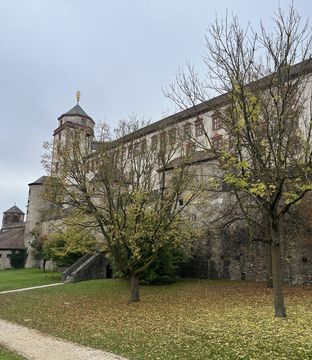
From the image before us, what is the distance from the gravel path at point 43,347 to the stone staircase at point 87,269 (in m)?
17.0

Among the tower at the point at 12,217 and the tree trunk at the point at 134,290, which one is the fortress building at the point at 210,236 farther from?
the tower at the point at 12,217

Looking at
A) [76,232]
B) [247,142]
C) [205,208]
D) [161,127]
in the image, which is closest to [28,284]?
[76,232]

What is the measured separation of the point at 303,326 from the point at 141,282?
16101 mm

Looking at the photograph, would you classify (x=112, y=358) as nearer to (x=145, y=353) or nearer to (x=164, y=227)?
(x=145, y=353)

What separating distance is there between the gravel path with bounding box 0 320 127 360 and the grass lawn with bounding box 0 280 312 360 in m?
0.48

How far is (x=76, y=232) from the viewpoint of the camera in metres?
20.0

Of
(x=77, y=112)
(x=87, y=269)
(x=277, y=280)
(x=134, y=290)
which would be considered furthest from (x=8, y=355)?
(x=77, y=112)

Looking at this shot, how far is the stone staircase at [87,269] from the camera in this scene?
29578mm

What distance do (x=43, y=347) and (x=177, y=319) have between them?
524 centimetres

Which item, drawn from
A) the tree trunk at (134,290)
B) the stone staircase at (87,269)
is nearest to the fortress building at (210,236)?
the stone staircase at (87,269)

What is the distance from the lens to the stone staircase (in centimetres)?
2958

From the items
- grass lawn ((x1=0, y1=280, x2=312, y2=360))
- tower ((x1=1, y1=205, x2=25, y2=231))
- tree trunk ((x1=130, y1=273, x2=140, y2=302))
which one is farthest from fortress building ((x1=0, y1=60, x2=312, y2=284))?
tower ((x1=1, y1=205, x2=25, y2=231))

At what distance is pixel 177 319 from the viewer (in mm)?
13562

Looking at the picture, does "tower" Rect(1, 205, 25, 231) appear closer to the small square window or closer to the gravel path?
the small square window
